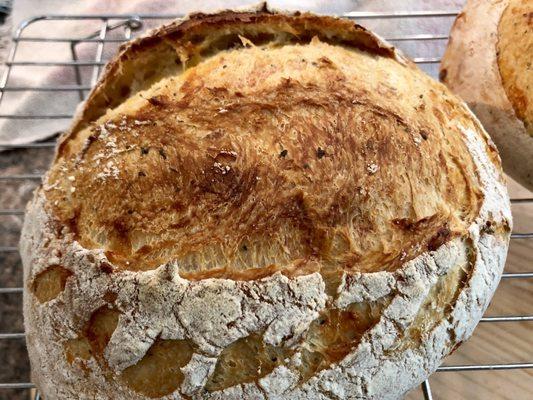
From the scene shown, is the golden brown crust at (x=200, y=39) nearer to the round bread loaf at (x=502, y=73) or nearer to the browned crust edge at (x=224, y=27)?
the browned crust edge at (x=224, y=27)

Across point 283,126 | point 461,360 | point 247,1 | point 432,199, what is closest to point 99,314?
point 283,126

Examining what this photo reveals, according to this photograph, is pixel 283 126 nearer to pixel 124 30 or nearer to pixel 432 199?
pixel 432 199

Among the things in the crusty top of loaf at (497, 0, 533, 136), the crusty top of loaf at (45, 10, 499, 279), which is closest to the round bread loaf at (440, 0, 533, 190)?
the crusty top of loaf at (497, 0, 533, 136)

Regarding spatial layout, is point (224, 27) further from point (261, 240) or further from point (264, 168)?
point (261, 240)

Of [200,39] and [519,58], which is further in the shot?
[519,58]

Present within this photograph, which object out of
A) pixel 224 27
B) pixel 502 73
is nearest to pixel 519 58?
pixel 502 73

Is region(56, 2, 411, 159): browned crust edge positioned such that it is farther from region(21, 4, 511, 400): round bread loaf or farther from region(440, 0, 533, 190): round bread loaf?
region(440, 0, 533, 190): round bread loaf

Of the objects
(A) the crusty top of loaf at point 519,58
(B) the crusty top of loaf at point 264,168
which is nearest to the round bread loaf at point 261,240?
(B) the crusty top of loaf at point 264,168
